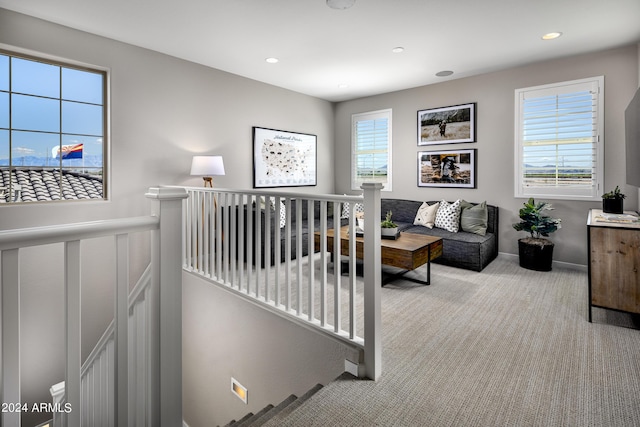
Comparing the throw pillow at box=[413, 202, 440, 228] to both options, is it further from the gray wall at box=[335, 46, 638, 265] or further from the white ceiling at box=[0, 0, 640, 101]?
the white ceiling at box=[0, 0, 640, 101]

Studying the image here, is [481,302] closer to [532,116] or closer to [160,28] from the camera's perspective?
[532,116]

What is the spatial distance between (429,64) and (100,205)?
407cm

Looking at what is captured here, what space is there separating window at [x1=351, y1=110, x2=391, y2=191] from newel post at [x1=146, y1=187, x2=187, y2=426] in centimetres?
471

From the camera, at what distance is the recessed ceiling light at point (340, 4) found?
9.05 feet

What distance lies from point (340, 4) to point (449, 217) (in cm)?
293

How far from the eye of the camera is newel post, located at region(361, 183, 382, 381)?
6.48ft

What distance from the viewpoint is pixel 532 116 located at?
433 centimetres

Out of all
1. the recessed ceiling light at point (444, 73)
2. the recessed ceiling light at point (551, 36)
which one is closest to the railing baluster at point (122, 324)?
the recessed ceiling light at point (551, 36)

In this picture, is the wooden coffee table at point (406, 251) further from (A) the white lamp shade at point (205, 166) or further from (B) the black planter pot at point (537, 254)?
(A) the white lamp shade at point (205, 166)

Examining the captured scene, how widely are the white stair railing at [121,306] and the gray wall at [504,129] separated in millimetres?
4529

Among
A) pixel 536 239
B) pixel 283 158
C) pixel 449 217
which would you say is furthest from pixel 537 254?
pixel 283 158

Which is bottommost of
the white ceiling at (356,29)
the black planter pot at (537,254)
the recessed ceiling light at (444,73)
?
the black planter pot at (537,254)

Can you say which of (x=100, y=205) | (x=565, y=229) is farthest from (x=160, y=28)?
(x=565, y=229)

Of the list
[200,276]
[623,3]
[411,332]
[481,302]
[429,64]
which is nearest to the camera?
[411,332]
